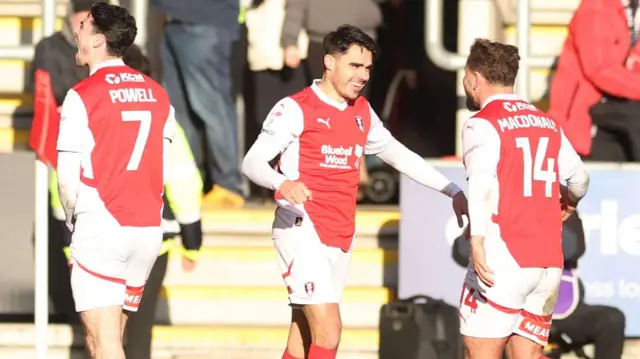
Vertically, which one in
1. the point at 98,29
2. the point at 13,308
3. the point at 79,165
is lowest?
the point at 13,308

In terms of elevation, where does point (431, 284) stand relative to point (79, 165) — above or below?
below

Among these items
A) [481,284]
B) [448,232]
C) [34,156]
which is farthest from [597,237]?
[34,156]

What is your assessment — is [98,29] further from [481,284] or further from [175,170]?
[481,284]

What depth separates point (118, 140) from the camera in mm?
7203

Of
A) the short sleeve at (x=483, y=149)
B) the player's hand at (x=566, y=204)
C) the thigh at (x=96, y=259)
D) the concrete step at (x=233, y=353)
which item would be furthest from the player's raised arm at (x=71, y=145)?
the concrete step at (x=233, y=353)

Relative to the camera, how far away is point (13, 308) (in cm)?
986

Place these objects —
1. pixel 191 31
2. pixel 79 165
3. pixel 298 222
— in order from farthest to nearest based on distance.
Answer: pixel 191 31 → pixel 298 222 → pixel 79 165

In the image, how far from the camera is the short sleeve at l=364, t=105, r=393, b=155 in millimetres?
7922

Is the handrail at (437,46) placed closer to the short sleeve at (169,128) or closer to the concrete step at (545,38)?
the concrete step at (545,38)

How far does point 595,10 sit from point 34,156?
3655 mm

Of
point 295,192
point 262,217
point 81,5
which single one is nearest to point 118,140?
point 295,192

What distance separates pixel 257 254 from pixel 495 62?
3399 mm

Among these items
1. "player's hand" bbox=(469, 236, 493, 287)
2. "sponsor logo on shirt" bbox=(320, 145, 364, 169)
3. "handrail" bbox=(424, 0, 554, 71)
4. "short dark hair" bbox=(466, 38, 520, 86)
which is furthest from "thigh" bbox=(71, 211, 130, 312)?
"handrail" bbox=(424, 0, 554, 71)

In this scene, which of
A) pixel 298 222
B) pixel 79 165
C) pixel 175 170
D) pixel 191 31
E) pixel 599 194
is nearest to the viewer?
pixel 79 165
